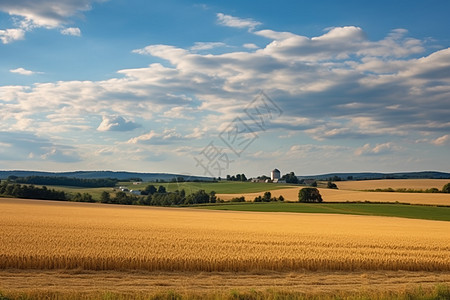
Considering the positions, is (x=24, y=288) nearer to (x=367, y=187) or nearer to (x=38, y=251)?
(x=38, y=251)

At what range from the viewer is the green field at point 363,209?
70.5 metres

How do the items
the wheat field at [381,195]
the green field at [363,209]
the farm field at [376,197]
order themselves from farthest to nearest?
the wheat field at [381,195], the farm field at [376,197], the green field at [363,209]

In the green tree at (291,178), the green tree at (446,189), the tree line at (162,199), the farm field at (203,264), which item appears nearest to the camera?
the farm field at (203,264)

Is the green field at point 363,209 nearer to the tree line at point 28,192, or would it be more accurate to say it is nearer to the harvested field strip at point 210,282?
the tree line at point 28,192

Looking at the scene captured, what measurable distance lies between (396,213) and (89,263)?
64.1 m

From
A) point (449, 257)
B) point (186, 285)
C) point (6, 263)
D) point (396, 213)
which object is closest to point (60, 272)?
point (6, 263)

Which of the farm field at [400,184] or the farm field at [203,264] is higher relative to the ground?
the farm field at [400,184]

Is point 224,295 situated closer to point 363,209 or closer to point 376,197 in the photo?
point 363,209

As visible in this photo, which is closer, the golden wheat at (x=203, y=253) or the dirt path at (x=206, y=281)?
the dirt path at (x=206, y=281)

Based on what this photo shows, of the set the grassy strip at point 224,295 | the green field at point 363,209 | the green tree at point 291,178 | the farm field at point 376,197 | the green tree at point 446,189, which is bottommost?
the green field at point 363,209

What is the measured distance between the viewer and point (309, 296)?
512 inches

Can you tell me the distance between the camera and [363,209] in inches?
3108

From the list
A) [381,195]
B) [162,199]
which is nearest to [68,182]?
[162,199]

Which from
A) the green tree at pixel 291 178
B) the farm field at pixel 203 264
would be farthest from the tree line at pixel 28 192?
the green tree at pixel 291 178
